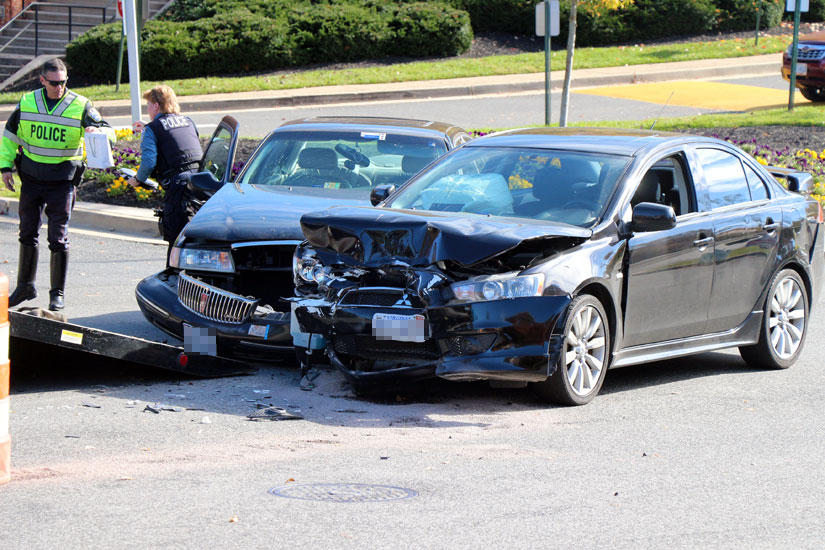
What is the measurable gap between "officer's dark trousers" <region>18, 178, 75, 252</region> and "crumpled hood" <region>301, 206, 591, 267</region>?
3.44 m

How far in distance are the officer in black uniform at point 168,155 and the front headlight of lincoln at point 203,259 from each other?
79.9 inches

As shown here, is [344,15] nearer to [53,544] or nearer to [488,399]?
[488,399]

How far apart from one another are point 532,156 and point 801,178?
2.49 metres

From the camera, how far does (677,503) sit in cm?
518

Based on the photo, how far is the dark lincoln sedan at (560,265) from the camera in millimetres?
6527

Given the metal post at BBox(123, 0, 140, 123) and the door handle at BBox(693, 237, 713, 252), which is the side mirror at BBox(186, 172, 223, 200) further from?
the metal post at BBox(123, 0, 140, 123)

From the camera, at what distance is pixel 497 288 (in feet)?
21.4

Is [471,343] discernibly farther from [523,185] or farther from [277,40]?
[277,40]

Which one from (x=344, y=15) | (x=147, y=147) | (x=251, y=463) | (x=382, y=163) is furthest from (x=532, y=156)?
(x=344, y=15)

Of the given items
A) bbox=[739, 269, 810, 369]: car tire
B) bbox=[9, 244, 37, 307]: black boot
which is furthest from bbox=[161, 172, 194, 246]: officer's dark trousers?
bbox=[739, 269, 810, 369]: car tire

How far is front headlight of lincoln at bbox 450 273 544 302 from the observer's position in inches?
256

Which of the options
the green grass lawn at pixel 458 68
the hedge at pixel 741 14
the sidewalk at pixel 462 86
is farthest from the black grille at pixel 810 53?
the hedge at pixel 741 14

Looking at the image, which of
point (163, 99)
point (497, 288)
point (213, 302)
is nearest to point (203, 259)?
point (213, 302)

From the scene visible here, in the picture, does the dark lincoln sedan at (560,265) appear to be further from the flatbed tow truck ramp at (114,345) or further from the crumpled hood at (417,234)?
the flatbed tow truck ramp at (114,345)
